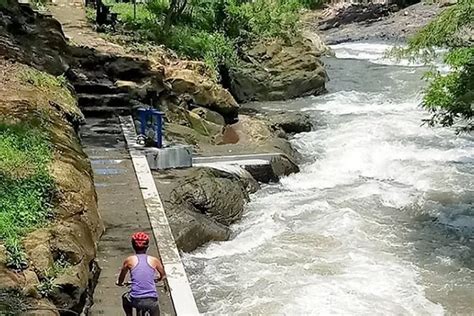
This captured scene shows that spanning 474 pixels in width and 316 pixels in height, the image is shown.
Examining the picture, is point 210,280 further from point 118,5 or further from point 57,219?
point 118,5

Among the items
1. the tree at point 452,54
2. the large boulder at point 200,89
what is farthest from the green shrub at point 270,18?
the tree at point 452,54

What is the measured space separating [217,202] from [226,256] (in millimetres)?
1504

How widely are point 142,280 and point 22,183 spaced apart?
251 cm

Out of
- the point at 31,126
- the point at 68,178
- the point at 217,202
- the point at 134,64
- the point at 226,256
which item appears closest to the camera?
the point at 68,178

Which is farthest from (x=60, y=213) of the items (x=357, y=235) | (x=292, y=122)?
(x=292, y=122)

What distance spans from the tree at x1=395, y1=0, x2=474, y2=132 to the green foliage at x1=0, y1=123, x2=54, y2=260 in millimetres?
6573

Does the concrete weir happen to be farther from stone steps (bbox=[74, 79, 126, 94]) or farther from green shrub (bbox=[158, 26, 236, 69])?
green shrub (bbox=[158, 26, 236, 69])

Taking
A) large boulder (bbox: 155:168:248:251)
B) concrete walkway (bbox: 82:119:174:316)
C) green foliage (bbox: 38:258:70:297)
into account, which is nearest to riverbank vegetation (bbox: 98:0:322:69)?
concrete walkway (bbox: 82:119:174:316)

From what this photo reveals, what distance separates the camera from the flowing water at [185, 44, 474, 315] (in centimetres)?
1101

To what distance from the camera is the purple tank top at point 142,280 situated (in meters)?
6.85

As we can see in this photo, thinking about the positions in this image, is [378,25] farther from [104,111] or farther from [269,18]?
[104,111]

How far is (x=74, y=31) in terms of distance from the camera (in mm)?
21984

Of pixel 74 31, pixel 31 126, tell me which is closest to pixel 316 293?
pixel 31 126

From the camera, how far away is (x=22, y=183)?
28.1 ft
